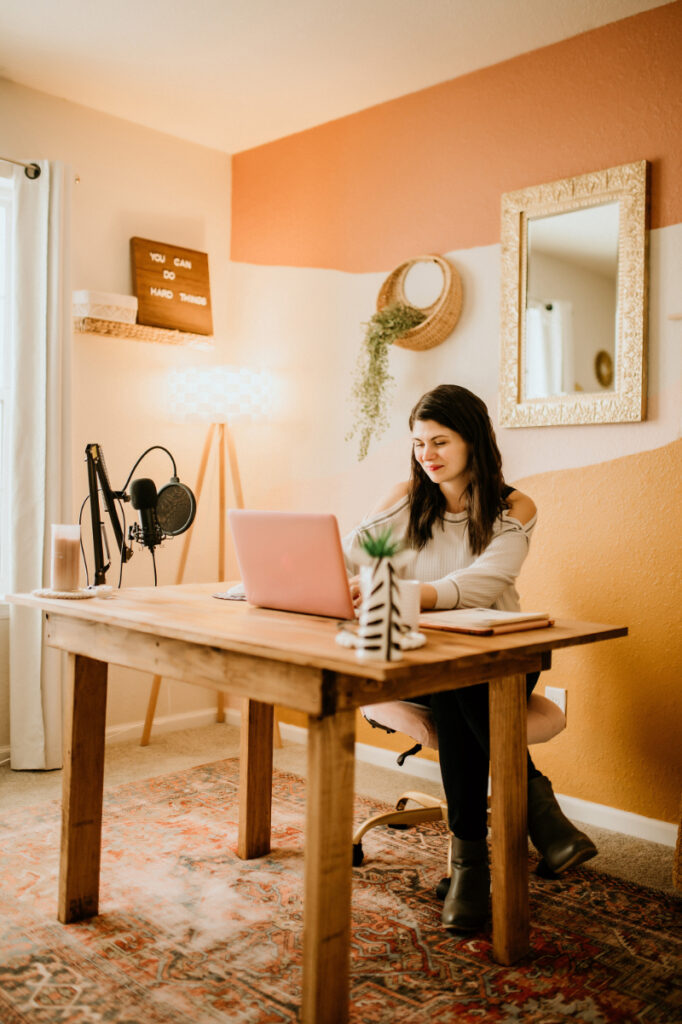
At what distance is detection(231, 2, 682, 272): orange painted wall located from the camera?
8.63 feet

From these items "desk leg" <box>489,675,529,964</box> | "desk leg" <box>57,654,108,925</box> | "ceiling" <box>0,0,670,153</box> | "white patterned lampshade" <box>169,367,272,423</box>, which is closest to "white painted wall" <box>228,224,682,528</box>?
"white patterned lampshade" <box>169,367,272,423</box>

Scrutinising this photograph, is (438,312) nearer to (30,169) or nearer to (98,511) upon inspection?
(98,511)

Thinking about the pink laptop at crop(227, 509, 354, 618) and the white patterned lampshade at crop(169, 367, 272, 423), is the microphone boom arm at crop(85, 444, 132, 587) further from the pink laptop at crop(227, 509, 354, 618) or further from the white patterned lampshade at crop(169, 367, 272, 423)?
the white patterned lampshade at crop(169, 367, 272, 423)

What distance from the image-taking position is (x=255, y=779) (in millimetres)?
2375

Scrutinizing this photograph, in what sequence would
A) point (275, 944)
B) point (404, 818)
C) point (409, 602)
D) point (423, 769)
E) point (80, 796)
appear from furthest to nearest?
point (423, 769), point (404, 818), point (80, 796), point (275, 944), point (409, 602)

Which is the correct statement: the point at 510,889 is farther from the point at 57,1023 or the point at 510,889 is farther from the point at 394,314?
the point at 394,314

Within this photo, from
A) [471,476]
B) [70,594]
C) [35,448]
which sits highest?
[35,448]

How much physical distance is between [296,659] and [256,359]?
264 cm

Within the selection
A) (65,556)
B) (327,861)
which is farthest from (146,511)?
(327,861)

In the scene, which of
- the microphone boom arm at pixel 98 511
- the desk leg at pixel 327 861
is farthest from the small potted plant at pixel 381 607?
the microphone boom arm at pixel 98 511

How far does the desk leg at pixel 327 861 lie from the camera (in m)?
1.42

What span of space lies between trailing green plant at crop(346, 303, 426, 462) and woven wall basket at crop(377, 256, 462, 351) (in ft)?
0.13

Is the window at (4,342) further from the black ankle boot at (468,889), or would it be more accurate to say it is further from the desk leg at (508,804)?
the desk leg at (508,804)

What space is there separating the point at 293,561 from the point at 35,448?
1.72m
